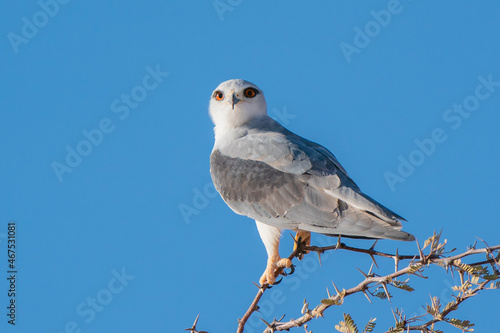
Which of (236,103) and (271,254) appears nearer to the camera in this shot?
(271,254)

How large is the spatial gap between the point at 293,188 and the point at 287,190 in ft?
0.23

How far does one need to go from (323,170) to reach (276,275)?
1090 millimetres

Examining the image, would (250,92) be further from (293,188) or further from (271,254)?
(271,254)

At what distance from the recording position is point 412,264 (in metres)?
3.10

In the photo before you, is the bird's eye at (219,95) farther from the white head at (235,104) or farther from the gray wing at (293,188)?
the gray wing at (293,188)

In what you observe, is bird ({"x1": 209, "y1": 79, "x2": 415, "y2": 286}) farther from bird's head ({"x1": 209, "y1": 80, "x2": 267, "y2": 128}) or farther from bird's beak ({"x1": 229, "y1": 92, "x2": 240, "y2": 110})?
bird's beak ({"x1": 229, "y1": 92, "x2": 240, "y2": 110})

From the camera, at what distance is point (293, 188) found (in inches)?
222

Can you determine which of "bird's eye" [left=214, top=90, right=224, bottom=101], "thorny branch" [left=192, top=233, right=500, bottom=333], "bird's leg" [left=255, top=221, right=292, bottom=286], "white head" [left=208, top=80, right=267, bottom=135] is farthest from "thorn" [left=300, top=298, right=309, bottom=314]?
"bird's eye" [left=214, top=90, right=224, bottom=101]

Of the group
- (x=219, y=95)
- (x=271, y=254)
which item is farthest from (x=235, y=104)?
(x=271, y=254)

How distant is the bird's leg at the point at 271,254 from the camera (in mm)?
5429

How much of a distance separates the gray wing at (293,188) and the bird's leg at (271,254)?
0.15 m

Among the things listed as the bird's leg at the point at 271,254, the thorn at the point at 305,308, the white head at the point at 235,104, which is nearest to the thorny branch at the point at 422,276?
the thorn at the point at 305,308

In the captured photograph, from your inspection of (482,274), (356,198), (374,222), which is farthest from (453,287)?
(356,198)

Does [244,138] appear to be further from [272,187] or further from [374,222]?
[374,222]
